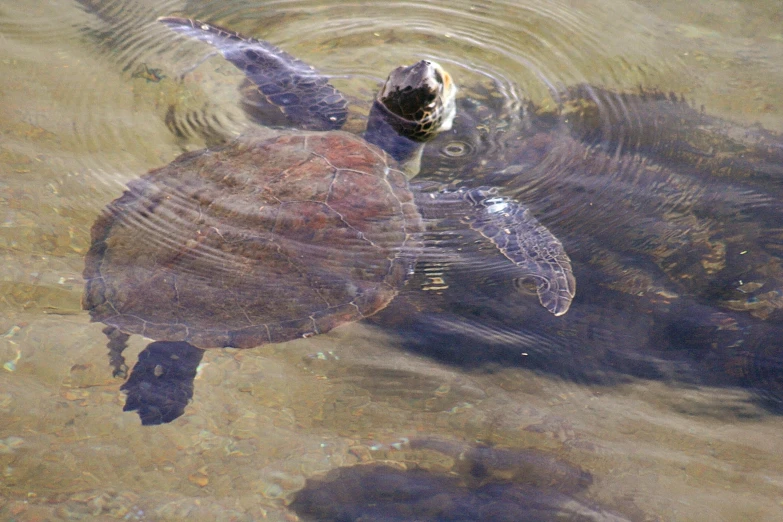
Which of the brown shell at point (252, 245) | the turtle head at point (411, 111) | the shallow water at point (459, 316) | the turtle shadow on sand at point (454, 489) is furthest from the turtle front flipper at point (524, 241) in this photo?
the turtle shadow on sand at point (454, 489)

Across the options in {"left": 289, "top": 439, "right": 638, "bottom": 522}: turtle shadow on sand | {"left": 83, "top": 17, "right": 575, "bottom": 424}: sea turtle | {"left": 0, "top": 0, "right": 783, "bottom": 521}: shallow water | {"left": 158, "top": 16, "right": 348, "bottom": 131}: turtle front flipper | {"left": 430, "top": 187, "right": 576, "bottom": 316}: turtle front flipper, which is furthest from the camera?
{"left": 158, "top": 16, "right": 348, "bottom": 131}: turtle front flipper

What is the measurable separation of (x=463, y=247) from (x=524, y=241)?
16.4 inches

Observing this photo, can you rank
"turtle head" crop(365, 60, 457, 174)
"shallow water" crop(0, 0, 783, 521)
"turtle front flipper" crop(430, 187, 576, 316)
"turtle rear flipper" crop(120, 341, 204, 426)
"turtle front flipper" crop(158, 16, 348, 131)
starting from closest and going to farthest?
"shallow water" crop(0, 0, 783, 521) → "turtle rear flipper" crop(120, 341, 204, 426) → "turtle front flipper" crop(430, 187, 576, 316) → "turtle head" crop(365, 60, 457, 174) → "turtle front flipper" crop(158, 16, 348, 131)

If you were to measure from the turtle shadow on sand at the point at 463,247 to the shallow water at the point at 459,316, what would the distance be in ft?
0.08

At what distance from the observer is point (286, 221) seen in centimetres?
333

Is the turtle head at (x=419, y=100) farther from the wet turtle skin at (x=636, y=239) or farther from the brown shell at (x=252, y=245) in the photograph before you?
the brown shell at (x=252, y=245)

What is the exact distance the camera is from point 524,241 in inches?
145

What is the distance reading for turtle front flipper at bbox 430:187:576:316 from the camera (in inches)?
134

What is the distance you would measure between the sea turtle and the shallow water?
0.54ft

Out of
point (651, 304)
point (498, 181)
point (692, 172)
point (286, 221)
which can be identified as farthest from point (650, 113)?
point (286, 221)

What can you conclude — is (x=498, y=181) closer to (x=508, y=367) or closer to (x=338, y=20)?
(x=508, y=367)

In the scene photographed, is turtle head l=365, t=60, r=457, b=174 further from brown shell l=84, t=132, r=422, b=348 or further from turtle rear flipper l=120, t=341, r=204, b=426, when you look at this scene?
turtle rear flipper l=120, t=341, r=204, b=426

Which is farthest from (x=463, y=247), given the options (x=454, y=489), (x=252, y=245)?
(x=454, y=489)

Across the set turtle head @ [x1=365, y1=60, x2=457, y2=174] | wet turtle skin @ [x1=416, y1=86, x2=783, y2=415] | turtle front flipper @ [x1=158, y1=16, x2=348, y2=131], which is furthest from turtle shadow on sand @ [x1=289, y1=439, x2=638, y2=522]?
turtle front flipper @ [x1=158, y1=16, x2=348, y2=131]
